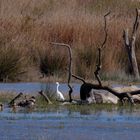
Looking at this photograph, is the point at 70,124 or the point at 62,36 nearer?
the point at 70,124

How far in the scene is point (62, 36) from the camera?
27.1 meters

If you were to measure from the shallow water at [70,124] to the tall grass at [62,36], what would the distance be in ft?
24.1

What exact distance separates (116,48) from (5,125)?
12626mm

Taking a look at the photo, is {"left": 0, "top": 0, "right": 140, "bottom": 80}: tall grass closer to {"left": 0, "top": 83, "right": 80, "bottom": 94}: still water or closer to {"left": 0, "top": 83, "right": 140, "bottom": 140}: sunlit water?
{"left": 0, "top": 83, "right": 80, "bottom": 94}: still water

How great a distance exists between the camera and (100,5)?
3519cm

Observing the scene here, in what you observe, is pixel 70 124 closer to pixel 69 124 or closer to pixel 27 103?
pixel 69 124

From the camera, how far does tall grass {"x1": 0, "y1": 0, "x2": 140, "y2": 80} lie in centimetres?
2489

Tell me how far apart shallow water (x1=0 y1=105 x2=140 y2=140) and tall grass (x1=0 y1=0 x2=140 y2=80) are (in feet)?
24.1

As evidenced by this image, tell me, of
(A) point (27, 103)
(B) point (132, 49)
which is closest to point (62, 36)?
(B) point (132, 49)

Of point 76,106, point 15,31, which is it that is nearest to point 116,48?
point 15,31

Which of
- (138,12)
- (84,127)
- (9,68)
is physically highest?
(138,12)

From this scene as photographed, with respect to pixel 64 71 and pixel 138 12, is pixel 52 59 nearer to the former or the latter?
pixel 64 71

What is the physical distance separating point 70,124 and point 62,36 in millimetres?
12589

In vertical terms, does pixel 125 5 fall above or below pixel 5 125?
above
